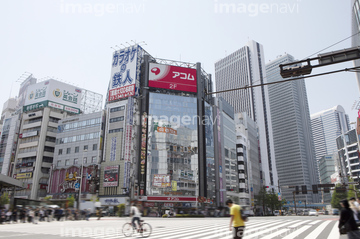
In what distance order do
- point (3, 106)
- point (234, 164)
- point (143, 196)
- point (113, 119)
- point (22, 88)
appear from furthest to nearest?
point (3, 106), point (22, 88), point (234, 164), point (113, 119), point (143, 196)

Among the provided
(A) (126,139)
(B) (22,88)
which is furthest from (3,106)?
(A) (126,139)

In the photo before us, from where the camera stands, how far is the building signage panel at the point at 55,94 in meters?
70.2

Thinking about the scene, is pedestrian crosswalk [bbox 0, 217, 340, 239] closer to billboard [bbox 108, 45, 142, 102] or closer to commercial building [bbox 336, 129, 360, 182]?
billboard [bbox 108, 45, 142, 102]

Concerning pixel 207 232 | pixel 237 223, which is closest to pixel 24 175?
pixel 207 232

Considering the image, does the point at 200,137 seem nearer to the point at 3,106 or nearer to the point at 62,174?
the point at 62,174

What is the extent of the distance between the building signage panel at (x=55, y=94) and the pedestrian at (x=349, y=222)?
73.7m

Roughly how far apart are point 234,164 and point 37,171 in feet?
176

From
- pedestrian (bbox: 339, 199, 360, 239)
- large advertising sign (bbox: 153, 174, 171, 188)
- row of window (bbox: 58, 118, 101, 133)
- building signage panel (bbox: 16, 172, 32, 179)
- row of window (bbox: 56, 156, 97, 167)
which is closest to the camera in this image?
pedestrian (bbox: 339, 199, 360, 239)

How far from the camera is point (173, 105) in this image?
64.6 m

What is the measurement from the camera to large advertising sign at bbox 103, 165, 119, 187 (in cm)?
5534

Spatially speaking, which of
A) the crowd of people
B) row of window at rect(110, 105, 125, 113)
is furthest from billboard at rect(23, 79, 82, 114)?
the crowd of people

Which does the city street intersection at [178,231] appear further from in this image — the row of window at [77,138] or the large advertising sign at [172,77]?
the large advertising sign at [172,77]

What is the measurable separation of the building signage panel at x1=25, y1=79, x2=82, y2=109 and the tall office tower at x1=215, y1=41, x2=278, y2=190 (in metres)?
77.1

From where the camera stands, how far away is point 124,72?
6356 cm
